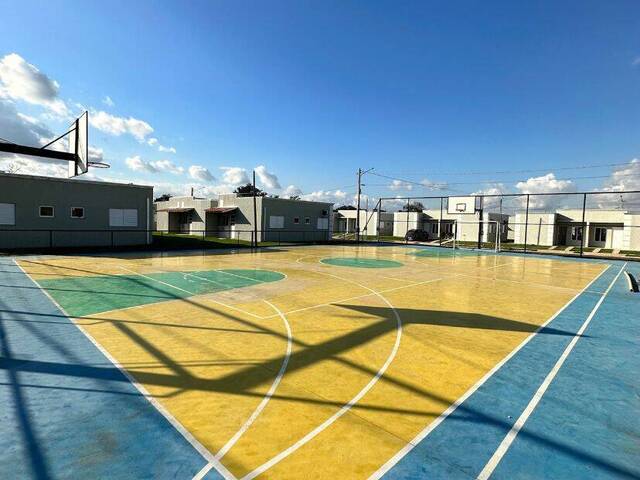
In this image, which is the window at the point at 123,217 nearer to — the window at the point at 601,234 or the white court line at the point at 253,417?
the white court line at the point at 253,417

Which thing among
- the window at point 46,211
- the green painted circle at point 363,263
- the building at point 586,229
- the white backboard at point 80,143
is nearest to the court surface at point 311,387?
the white backboard at point 80,143

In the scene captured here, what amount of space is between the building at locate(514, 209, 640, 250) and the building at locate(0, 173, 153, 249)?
3734cm

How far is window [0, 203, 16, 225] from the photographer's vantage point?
18.9 metres

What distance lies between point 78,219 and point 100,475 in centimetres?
2275

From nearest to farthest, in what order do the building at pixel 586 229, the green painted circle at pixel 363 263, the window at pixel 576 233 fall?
the green painted circle at pixel 363 263, the building at pixel 586 229, the window at pixel 576 233

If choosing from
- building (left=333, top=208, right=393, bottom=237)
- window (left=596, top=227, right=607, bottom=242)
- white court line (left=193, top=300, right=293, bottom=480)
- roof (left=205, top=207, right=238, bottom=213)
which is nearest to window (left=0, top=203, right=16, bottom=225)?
roof (left=205, top=207, right=238, bottom=213)

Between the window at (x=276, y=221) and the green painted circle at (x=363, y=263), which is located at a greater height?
the window at (x=276, y=221)

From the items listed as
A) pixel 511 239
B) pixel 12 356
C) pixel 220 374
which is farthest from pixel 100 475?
pixel 511 239

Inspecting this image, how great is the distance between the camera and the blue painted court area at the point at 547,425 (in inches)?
126

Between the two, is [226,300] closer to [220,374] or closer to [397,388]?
[220,374]

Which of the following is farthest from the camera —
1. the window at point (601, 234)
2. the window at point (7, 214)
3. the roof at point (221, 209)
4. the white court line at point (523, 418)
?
the window at point (601, 234)

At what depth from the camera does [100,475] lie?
296cm

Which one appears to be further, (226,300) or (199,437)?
(226,300)

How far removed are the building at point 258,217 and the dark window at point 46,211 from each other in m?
11.1
